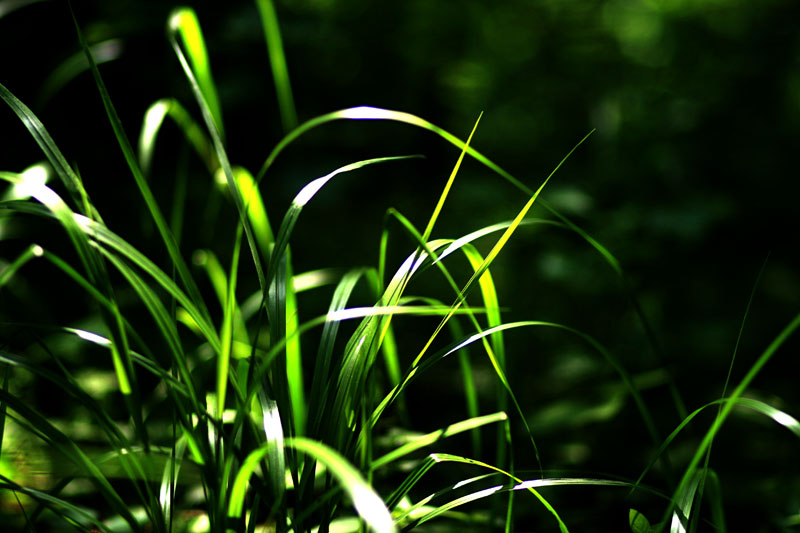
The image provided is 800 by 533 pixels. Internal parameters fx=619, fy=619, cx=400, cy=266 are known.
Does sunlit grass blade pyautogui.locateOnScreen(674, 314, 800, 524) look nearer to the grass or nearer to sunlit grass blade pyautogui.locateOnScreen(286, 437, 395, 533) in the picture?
the grass

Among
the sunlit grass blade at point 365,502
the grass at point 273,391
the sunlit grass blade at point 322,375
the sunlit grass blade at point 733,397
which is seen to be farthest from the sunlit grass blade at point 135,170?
the sunlit grass blade at point 733,397

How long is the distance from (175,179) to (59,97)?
0.35m

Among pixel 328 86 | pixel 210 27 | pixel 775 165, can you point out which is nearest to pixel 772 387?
pixel 775 165

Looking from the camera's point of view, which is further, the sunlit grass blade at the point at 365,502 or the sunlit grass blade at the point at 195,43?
the sunlit grass blade at the point at 195,43

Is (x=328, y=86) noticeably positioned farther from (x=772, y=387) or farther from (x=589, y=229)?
(x=772, y=387)

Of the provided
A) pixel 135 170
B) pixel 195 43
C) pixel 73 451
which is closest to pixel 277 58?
pixel 195 43

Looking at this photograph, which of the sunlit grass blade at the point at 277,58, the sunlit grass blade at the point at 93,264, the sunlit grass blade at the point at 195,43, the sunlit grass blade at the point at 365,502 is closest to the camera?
the sunlit grass blade at the point at 365,502

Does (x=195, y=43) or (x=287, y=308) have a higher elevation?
(x=195, y=43)

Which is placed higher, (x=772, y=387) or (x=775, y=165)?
(x=775, y=165)

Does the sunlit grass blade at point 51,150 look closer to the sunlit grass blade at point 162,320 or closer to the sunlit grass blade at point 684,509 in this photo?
the sunlit grass blade at point 162,320

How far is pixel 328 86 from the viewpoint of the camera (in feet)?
6.29

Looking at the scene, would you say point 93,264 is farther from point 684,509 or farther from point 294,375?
point 684,509

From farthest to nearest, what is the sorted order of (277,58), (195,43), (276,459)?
(277,58), (195,43), (276,459)

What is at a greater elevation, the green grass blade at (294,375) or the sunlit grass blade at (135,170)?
the sunlit grass blade at (135,170)
